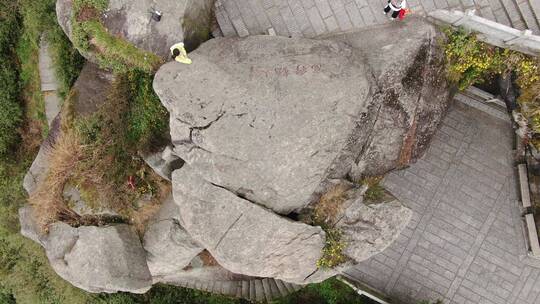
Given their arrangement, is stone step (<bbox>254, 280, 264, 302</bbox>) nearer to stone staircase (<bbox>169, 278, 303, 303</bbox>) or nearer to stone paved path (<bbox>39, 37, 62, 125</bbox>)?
stone staircase (<bbox>169, 278, 303, 303</bbox>)

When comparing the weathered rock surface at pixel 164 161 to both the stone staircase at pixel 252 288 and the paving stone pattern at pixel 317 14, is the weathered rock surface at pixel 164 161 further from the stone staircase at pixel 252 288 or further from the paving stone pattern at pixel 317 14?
the stone staircase at pixel 252 288

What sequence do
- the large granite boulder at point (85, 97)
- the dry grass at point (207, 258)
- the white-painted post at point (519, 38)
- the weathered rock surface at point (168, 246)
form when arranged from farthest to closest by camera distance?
the dry grass at point (207, 258), the large granite boulder at point (85, 97), the weathered rock surface at point (168, 246), the white-painted post at point (519, 38)

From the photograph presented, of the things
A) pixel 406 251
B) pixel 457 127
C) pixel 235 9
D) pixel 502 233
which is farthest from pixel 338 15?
pixel 502 233

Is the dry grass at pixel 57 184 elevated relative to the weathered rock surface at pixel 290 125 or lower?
lower

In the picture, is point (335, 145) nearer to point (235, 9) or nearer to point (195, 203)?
point (195, 203)

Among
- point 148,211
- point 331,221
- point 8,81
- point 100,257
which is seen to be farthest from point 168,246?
point 8,81

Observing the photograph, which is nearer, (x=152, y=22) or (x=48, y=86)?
(x=152, y=22)

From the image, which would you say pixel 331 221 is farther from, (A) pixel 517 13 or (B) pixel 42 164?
(B) pixel 42 164

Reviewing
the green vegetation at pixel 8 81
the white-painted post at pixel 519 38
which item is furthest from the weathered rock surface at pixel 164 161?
the white-painted post at pixel 519 38
